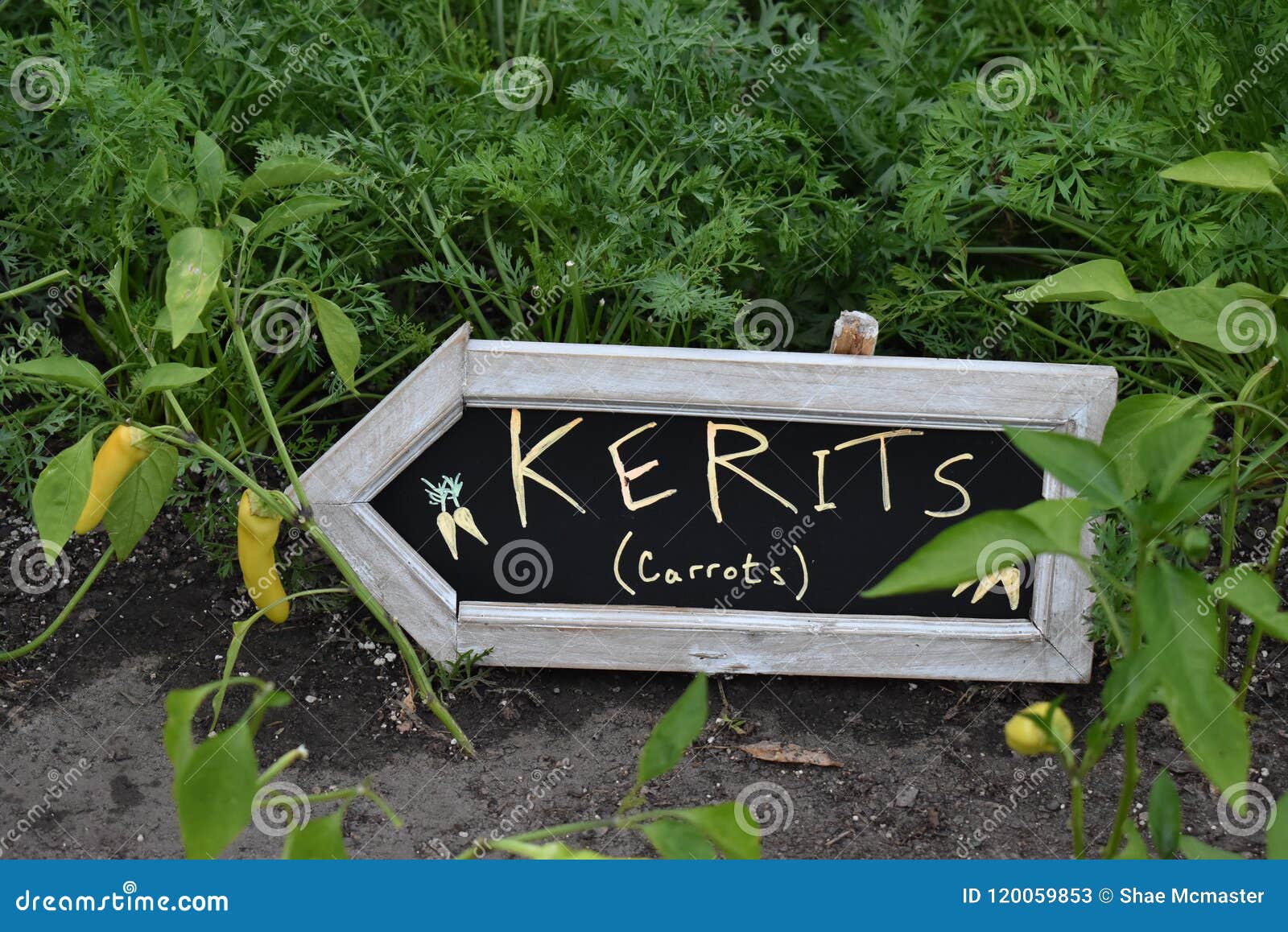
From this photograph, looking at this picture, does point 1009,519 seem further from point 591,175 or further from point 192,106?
point 192,106

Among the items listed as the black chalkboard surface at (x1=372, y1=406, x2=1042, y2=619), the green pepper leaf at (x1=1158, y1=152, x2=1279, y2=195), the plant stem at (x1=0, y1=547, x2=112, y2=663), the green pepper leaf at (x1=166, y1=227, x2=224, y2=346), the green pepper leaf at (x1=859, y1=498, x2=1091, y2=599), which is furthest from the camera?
the black chalkboard surface at (x1=372, y1=406, x2=1042, y2=619)

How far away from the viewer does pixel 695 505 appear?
56.4 inches

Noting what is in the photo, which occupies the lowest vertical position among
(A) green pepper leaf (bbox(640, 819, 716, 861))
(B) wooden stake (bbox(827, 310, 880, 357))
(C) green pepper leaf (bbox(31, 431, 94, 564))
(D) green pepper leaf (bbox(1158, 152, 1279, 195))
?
(A) green pepper leaf (bbox(640, 819, 716, 861))

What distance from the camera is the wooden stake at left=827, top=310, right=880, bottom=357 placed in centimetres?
138

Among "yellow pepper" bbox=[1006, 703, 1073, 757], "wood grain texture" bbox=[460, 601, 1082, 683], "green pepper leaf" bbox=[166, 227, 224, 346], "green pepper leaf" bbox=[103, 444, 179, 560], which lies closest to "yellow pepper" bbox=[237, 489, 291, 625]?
"green pepper leaf" bbox=[103, 444, 179, 560]

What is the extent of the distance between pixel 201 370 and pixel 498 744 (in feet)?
1.73

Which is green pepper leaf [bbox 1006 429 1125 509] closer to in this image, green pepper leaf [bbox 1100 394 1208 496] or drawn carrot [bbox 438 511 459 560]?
green pepper leaf [bbox 1100 394 1208 496]

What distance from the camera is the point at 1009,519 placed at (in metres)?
0.81

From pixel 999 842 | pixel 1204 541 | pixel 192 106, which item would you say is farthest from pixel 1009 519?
pixel 192 106

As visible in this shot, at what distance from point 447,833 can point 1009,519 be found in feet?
2.32

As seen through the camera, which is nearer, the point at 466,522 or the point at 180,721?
the point at 180,721

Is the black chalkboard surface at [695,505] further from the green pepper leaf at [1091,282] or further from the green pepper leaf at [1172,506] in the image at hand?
the green pepper leaf at [1172,506]

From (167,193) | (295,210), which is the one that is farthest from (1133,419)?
(167,193)

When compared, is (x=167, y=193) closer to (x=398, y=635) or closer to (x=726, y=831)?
(x=398, y=635)
